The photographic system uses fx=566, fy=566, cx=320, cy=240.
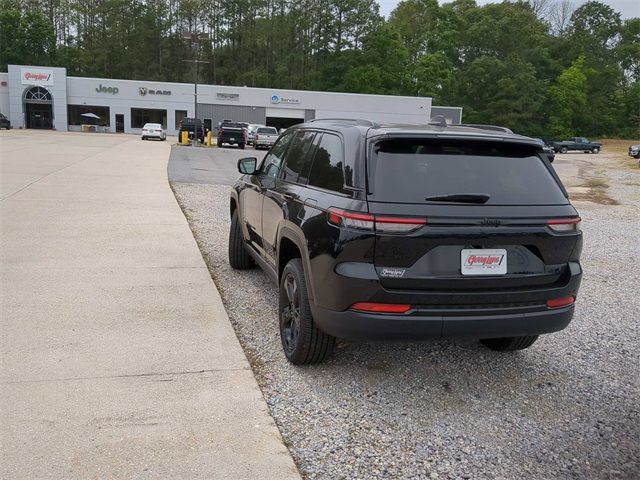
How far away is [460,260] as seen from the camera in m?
3.47

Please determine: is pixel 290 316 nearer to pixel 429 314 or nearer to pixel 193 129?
pixel 429 314

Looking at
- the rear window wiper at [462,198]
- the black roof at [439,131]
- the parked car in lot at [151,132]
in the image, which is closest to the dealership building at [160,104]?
the parked car in lot at [151,132]

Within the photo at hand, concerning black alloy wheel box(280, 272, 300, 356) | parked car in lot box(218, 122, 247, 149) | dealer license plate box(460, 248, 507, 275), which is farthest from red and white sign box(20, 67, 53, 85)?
dealer license plate box(460, 248, 507, 275)

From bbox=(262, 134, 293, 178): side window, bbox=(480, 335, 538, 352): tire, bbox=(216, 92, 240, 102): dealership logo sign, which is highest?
bbox=(216, 92, 240, 102): dealership logo sign

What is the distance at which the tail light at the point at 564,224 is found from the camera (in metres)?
3.69

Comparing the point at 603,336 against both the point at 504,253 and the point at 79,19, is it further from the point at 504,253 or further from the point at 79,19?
the point at 79,19

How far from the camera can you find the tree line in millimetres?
84375

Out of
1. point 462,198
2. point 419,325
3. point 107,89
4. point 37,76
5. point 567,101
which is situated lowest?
point 419,325

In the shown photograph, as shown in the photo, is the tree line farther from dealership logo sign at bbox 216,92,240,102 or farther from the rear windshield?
the rear windshield

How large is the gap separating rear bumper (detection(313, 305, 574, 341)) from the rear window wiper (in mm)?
715

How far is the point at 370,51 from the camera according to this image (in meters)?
86.5

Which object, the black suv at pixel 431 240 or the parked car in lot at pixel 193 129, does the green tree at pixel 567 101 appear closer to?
the parked car in lot at pixel 193 129

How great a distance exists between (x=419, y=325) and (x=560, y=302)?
1089 mm

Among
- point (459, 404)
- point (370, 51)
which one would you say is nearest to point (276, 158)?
point (459, 404)
